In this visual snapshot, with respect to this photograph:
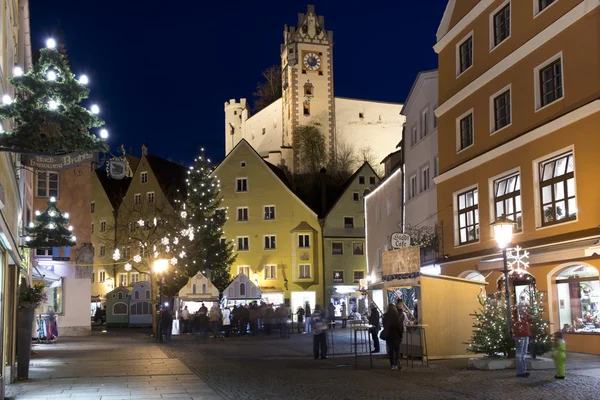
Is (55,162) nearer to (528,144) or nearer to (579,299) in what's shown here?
(579,299)

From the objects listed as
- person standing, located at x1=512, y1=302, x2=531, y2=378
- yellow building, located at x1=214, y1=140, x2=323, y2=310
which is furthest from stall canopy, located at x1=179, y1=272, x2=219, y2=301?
person standing, located at x1=512, y1=302, x2=531, y2=378

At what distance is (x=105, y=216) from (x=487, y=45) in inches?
2097

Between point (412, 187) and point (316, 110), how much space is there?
195 ft

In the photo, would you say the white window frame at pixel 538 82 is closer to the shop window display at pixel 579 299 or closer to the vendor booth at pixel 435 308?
the shop window display at pixel 579 299

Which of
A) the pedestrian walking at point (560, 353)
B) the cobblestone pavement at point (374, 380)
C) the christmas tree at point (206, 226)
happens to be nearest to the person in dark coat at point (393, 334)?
the cobblestone pavement at point (374, 380)

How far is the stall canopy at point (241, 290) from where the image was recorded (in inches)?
1617

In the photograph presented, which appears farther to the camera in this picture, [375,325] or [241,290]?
[241,290]

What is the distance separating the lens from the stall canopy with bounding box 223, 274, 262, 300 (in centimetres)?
4106

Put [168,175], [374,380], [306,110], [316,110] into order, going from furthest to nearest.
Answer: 1. [316,110]
2. [306,110]
3. [168,175]
4. [374,380]

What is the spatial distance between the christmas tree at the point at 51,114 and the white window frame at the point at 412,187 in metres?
25.9

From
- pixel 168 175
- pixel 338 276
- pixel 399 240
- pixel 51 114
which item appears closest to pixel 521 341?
pixel 51 114

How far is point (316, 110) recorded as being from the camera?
313 ft

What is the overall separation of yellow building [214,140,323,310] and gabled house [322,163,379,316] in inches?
30.4

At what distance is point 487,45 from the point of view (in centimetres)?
2731
